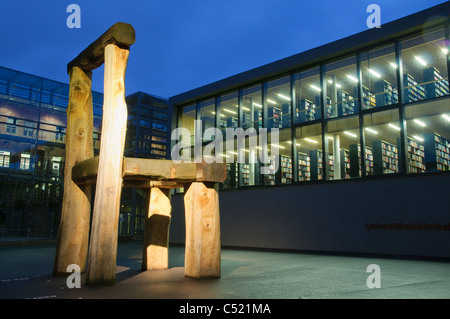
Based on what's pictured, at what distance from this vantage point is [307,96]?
13.3 m

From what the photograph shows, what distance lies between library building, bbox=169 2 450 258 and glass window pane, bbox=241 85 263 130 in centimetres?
4

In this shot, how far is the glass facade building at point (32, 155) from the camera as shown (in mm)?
19203

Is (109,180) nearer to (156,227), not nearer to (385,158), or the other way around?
(156,227)

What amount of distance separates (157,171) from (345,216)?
792cm

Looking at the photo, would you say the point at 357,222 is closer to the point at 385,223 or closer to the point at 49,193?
the point at 385,223

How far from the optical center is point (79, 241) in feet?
19.6

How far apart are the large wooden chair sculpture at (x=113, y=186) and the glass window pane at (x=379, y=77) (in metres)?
7.70

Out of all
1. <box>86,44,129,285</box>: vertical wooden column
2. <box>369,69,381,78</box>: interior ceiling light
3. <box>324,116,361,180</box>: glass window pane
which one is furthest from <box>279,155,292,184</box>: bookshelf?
<box>86,44,129,285</box>: vertical wooden column

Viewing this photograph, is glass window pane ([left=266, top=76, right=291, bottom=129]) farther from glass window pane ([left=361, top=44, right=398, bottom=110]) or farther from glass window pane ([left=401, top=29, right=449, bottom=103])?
glass window pane ([left=401, top=29, right=449, bottom=103])

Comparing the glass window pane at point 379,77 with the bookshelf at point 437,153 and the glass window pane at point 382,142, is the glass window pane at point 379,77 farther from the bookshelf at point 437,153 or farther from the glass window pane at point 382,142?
the bookshelf at point 437,153

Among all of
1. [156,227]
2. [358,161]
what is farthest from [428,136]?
[156,227]

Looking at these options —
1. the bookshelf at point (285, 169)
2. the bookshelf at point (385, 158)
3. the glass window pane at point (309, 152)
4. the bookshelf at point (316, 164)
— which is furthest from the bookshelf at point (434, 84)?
the bookshelf at point (285, 169)

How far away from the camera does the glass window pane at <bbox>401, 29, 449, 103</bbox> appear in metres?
10.4
